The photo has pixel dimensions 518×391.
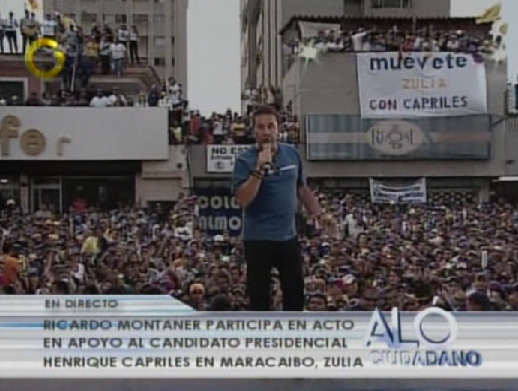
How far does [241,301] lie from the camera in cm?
480

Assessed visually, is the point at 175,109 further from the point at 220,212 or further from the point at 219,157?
the point at 220,212

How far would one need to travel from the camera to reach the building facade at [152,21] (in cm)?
9069

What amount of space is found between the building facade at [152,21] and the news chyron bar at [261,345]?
285ft

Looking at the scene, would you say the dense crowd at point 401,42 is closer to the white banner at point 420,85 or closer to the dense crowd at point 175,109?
the white banner at point 420,85

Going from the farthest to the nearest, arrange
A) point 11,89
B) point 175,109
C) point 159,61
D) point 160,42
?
1. point 159,61
2. point 160,42
3. point 11,89
4. point 175,109

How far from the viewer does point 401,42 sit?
2681 cm

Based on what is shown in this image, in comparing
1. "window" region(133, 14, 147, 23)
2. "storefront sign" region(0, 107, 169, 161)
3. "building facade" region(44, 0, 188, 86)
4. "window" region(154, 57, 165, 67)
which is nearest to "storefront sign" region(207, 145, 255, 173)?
"storefront sign" region(0, 107, 169, 161)

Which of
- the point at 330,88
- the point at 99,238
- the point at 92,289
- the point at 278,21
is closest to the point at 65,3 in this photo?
the point at 278,21

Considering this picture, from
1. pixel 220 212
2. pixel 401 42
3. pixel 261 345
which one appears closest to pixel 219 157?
pixel 401 42

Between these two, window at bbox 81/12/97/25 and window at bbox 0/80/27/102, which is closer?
window at bbox 0/80/27/102

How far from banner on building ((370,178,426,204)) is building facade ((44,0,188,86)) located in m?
66.4

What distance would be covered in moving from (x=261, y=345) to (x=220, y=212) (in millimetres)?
2231

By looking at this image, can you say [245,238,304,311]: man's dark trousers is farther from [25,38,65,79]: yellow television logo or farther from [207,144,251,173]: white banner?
[25,38,65,79]: yellow television logo

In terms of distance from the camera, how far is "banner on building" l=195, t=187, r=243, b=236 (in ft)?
17.2
